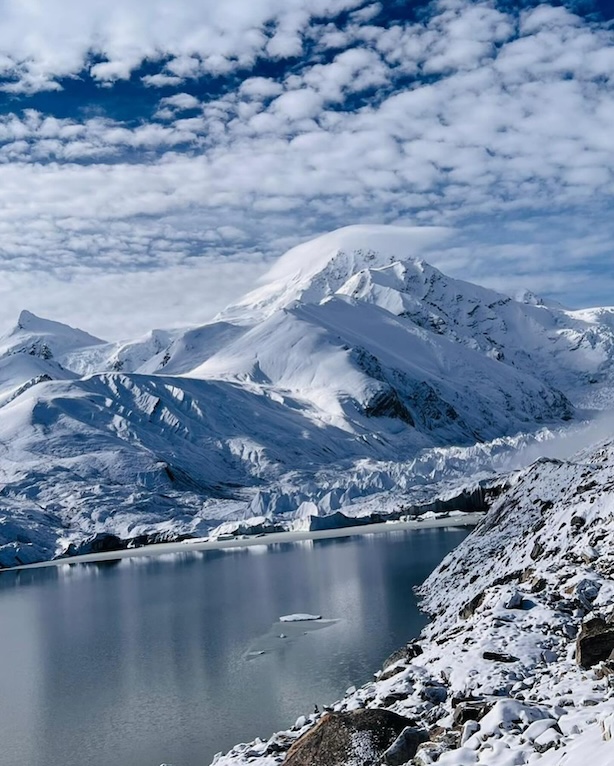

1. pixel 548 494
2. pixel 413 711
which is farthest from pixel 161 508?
pixel 413 711

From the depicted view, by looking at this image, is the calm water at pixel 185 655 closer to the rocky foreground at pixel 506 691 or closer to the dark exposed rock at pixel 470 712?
the rocky foreground at pixel 506 691

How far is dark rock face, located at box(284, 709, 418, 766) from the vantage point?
1379 centimetres

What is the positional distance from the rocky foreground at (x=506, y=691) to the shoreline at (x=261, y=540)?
84.2 meters

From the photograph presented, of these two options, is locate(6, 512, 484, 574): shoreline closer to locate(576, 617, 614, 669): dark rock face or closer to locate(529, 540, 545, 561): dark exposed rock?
locate(529, 540, 545, 561): dark exposed rock

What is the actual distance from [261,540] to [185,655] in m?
73.6

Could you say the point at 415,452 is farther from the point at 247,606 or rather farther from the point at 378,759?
the point at 378,759

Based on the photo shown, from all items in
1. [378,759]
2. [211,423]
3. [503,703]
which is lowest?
[378,759]

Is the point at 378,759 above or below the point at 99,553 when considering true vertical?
above

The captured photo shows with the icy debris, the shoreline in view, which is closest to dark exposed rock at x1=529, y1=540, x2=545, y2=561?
the icy debris

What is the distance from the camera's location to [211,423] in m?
184

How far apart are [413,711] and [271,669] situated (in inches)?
748

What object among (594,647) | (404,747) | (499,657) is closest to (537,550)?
(499,657)

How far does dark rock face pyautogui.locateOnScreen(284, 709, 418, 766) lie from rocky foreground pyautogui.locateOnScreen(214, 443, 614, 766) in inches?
0.8

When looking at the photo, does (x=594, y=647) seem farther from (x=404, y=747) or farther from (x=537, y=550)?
(x=537, y=550)
